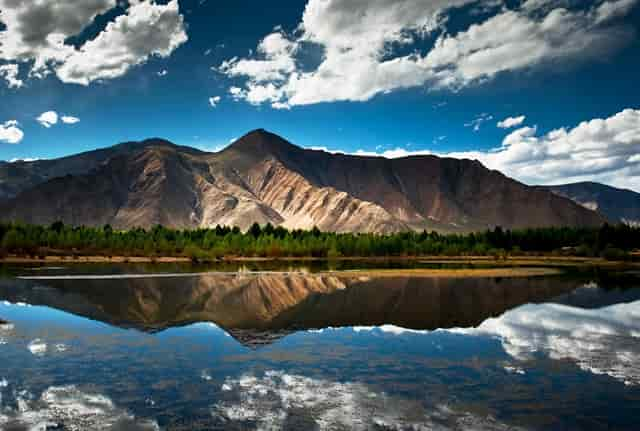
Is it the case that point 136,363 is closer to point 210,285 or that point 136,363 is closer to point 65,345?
point 65,345

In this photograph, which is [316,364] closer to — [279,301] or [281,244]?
[279,301]

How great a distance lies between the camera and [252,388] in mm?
19281

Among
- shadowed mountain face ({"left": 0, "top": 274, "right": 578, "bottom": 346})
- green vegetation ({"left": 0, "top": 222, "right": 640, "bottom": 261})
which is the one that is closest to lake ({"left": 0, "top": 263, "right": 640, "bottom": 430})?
shadowed mountain face ({"left": 0, "top": 274, "right": 578, "bottom": 346})

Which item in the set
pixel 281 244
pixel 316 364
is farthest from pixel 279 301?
pixel 281 244

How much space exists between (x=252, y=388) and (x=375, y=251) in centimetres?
14685

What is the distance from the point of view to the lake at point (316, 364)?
16141 mm

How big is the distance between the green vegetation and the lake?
95.2 meters

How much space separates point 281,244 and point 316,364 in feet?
449

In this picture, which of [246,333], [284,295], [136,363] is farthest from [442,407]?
[284,295]

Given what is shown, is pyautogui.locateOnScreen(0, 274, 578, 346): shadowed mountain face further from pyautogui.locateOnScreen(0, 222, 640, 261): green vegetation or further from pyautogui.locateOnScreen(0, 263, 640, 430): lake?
pyautogui.locateOnScreen(0, 222, 640, 261): green vegetation

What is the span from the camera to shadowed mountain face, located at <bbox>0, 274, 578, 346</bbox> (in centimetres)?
3606

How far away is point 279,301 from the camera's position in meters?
47.8

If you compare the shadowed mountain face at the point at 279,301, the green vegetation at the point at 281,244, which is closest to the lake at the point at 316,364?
the shadowed mountain face at the point at 279,301

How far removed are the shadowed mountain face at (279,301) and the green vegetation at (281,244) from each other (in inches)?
3022
